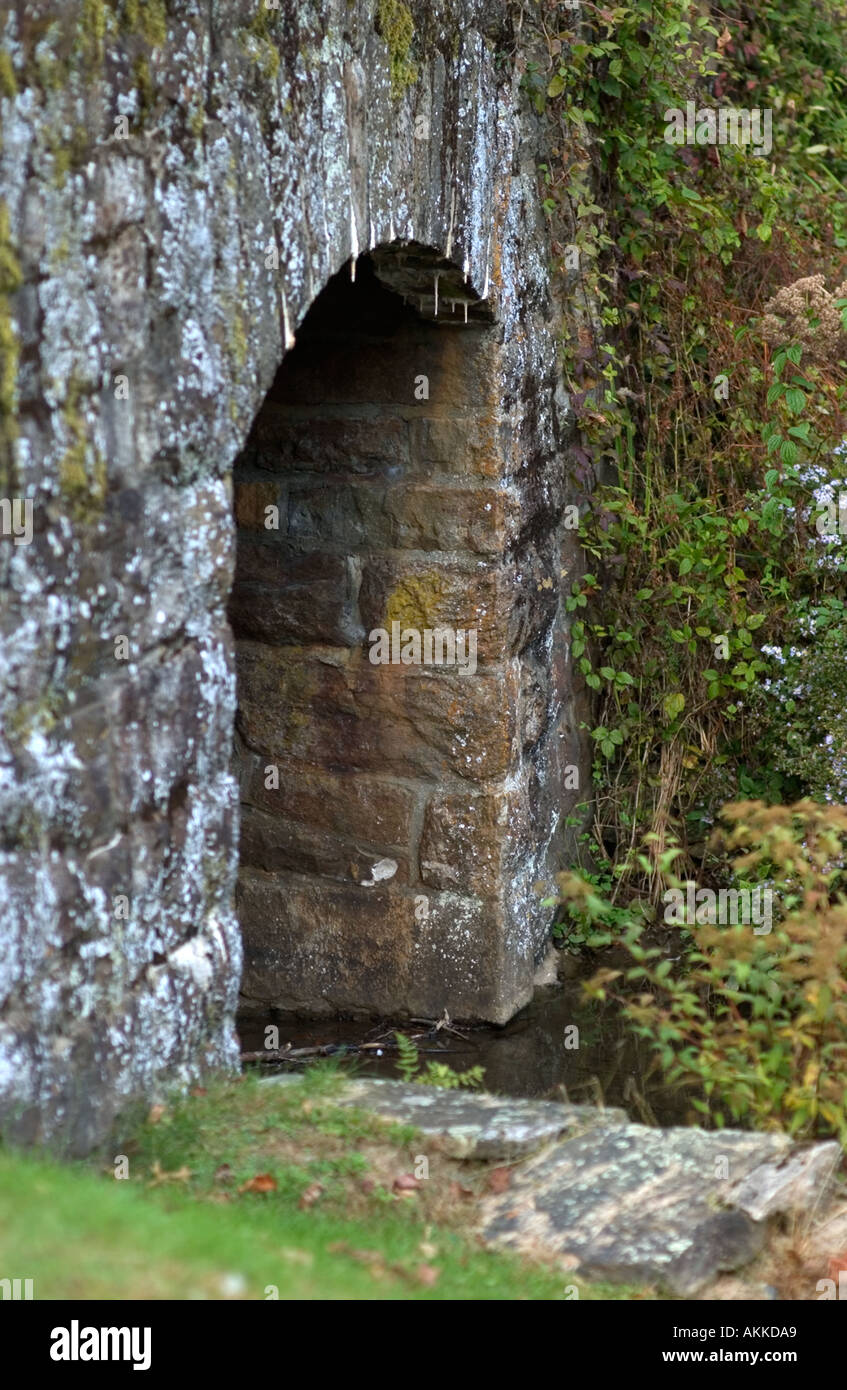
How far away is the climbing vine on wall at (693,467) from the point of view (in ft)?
15.8

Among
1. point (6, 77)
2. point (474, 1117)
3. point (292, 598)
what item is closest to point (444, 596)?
point (292, 598)

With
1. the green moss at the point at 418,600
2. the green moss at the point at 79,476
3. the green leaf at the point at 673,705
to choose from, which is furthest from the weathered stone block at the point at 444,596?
the green moss at the point at 79,476

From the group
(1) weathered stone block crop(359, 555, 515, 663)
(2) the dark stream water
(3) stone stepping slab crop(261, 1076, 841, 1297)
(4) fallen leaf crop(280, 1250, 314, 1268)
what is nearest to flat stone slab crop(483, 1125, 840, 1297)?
(3) stone stepping slab crop(261, 1076, 841, 1297)

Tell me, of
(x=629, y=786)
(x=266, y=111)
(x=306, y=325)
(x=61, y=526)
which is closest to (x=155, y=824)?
(x=61, y=526)

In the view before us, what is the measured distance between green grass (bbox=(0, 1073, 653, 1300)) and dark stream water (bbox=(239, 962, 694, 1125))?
3.28ft

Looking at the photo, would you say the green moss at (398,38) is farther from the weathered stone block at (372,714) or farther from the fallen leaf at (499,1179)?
the fallen leaf at (499,1179)

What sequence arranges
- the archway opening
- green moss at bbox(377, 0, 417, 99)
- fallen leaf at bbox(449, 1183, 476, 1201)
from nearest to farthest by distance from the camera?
fallen leaf at bbox(449, 1183, 476, 1201), green moss at bbox(377, 0, 417, 99), the archway opening

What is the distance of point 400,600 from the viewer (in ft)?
14.2

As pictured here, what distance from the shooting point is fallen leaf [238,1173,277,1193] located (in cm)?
253

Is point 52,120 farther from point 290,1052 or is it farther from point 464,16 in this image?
point 290,1052

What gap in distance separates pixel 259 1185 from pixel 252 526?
229 cm

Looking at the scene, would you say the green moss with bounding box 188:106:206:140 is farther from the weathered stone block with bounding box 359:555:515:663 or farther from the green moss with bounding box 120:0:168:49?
the weathered stone block with bounding box 359:555:515:663

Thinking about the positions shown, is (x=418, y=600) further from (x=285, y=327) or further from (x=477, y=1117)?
(x=477, y=1117)

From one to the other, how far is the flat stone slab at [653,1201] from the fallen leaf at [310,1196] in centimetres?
29
